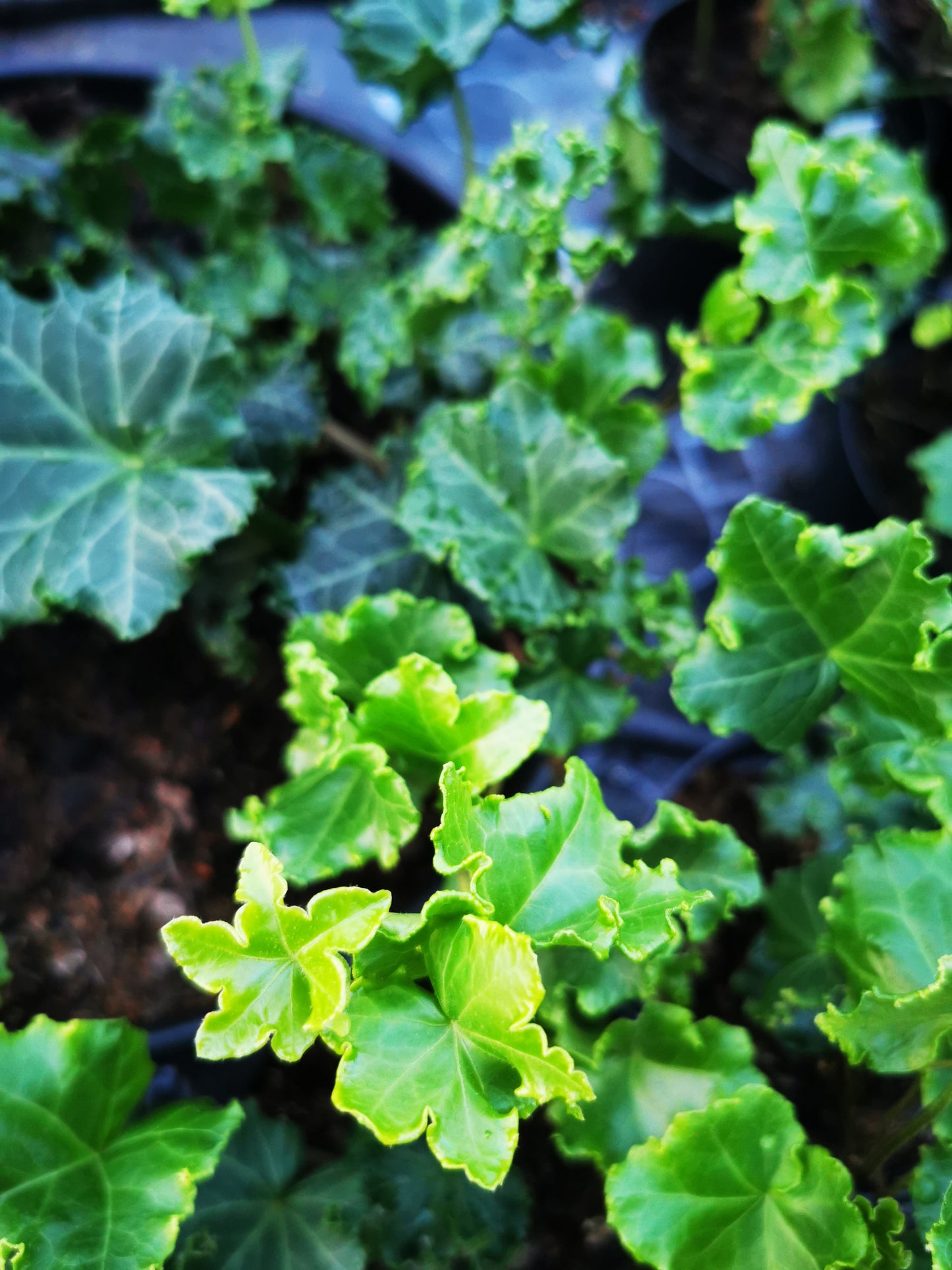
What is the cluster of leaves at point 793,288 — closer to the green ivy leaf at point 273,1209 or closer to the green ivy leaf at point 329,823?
the green ivy leaf at point 329,823

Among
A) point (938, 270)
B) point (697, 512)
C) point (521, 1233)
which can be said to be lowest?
point (521, 1233)

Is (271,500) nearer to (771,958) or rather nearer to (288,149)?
(288,149)

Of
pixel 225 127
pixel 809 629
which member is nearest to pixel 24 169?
pixel 225 127

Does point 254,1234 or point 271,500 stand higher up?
point 271,500

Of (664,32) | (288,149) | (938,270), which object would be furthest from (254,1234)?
(664,32)

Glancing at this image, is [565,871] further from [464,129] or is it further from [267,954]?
[464,129]

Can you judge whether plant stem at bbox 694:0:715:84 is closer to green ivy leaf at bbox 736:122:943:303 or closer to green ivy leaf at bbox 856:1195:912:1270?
green ivy leaf at bbox 736:122:943:303

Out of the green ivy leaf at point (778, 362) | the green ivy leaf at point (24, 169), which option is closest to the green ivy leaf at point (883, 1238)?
the green ivy leaf at point (778, 362)
